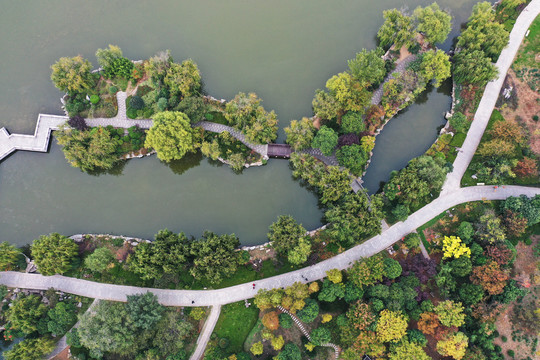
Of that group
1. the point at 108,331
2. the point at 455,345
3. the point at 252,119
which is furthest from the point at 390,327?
the point at 108,331

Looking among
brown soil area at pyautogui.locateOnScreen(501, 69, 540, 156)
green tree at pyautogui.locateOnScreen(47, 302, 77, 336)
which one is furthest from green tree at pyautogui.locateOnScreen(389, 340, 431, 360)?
green tree at pyautogui.locateOnScreen(47, 302, 77, 336)

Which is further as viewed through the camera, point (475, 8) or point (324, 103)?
point (475, 8)

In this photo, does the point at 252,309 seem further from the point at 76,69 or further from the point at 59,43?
the point at 59,43

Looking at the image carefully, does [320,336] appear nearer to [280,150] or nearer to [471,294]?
[471,294]

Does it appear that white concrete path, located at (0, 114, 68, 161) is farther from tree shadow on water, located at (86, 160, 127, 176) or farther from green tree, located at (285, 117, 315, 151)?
green tree, located at (285, 117, 315, 151)

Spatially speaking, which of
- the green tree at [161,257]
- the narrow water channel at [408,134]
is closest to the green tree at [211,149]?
the green tree at [161,257]

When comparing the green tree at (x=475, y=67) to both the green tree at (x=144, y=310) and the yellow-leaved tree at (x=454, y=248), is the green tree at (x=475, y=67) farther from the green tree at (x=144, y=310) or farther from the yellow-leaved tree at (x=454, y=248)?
the green tree at (x=144, y=310)

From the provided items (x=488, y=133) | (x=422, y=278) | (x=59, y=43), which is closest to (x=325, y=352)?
(x=422, y=278)
